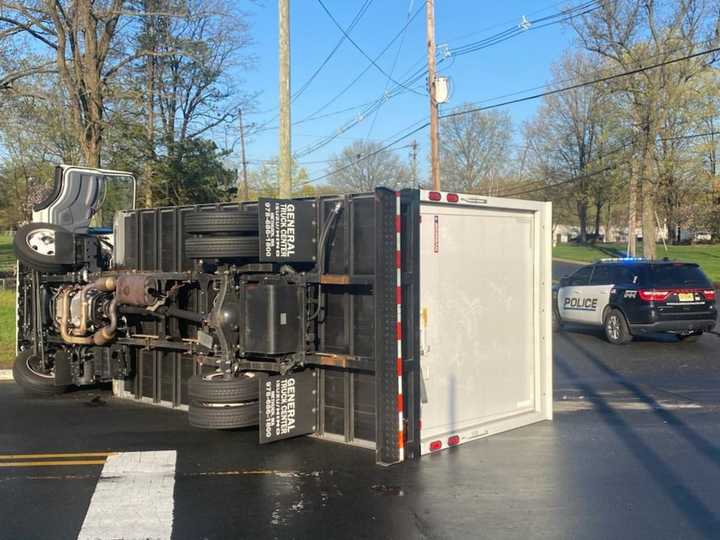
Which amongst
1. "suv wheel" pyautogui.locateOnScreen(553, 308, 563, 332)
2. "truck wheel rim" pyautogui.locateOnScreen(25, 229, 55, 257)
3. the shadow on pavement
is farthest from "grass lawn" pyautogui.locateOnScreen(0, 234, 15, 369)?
"suv wheel" pyautogui.locateOnScreen(553, 308, 563, 332)

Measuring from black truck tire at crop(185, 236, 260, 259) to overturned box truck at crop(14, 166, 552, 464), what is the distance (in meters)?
0.01

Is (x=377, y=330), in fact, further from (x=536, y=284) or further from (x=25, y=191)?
(x=25, y=191)

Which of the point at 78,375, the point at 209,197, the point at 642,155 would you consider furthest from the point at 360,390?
the point at 642,155

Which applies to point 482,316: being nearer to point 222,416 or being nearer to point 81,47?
point 222,416

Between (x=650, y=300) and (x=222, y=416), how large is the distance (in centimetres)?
1014

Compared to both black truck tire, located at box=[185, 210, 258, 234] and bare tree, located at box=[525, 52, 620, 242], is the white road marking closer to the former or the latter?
black truck tire, located at box=[185, 210, 258, 234]

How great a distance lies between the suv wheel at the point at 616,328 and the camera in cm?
1467

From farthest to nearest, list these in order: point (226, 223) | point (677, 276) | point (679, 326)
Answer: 1. point (677, 276)
2. point (679, 326)
3. point (226, 223)

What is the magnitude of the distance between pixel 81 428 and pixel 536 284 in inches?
201

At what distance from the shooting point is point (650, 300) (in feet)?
46.9

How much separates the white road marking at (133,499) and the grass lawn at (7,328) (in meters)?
6.21

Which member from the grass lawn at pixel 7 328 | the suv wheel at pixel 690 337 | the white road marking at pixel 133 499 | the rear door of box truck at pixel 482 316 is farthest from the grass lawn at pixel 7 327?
the suv wheel at pixel 690 337

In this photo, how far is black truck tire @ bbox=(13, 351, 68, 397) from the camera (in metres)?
9.48

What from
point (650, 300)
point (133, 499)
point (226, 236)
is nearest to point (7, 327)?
point (226, 236)
